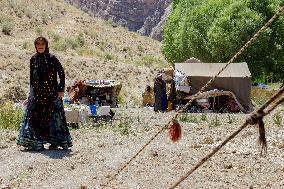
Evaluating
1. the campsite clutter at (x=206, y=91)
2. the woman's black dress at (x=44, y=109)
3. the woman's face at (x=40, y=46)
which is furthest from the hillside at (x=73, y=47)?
the woman's face at (x=40, y=46)

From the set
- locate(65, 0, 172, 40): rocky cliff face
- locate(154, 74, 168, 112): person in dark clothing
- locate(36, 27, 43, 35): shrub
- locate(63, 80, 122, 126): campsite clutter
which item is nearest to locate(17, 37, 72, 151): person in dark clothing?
locate(63, 80, 122, 126): campsite clutter

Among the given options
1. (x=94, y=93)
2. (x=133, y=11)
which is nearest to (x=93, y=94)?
(x=94, y=93)

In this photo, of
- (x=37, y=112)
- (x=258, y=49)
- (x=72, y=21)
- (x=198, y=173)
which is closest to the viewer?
(x=198, y=173)

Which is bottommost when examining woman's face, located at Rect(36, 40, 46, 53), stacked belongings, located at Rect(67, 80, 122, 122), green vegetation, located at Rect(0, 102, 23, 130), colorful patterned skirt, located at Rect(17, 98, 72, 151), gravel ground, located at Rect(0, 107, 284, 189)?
stacked belongings, located at Rect(67, 80, 122, 122)

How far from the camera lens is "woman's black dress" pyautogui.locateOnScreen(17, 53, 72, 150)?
27.1 ft

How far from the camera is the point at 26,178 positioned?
6.54 m

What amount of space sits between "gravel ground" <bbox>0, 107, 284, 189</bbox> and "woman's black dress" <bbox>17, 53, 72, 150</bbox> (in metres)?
0.23

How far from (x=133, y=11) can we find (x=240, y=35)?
58032 mm

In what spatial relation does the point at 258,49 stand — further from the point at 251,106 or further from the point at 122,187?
the point at 122,187

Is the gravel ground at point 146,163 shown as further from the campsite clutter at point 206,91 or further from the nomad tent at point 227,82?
the nomad tent at point 227,82

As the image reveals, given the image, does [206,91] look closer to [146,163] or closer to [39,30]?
[146,163]

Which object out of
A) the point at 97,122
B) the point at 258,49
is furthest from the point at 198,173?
the point at 258,49

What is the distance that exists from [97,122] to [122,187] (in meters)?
6.96

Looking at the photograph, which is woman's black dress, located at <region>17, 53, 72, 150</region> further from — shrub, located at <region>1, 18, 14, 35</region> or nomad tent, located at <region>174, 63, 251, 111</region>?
shrub, located at <region>1, 18, 14, 35</region>
